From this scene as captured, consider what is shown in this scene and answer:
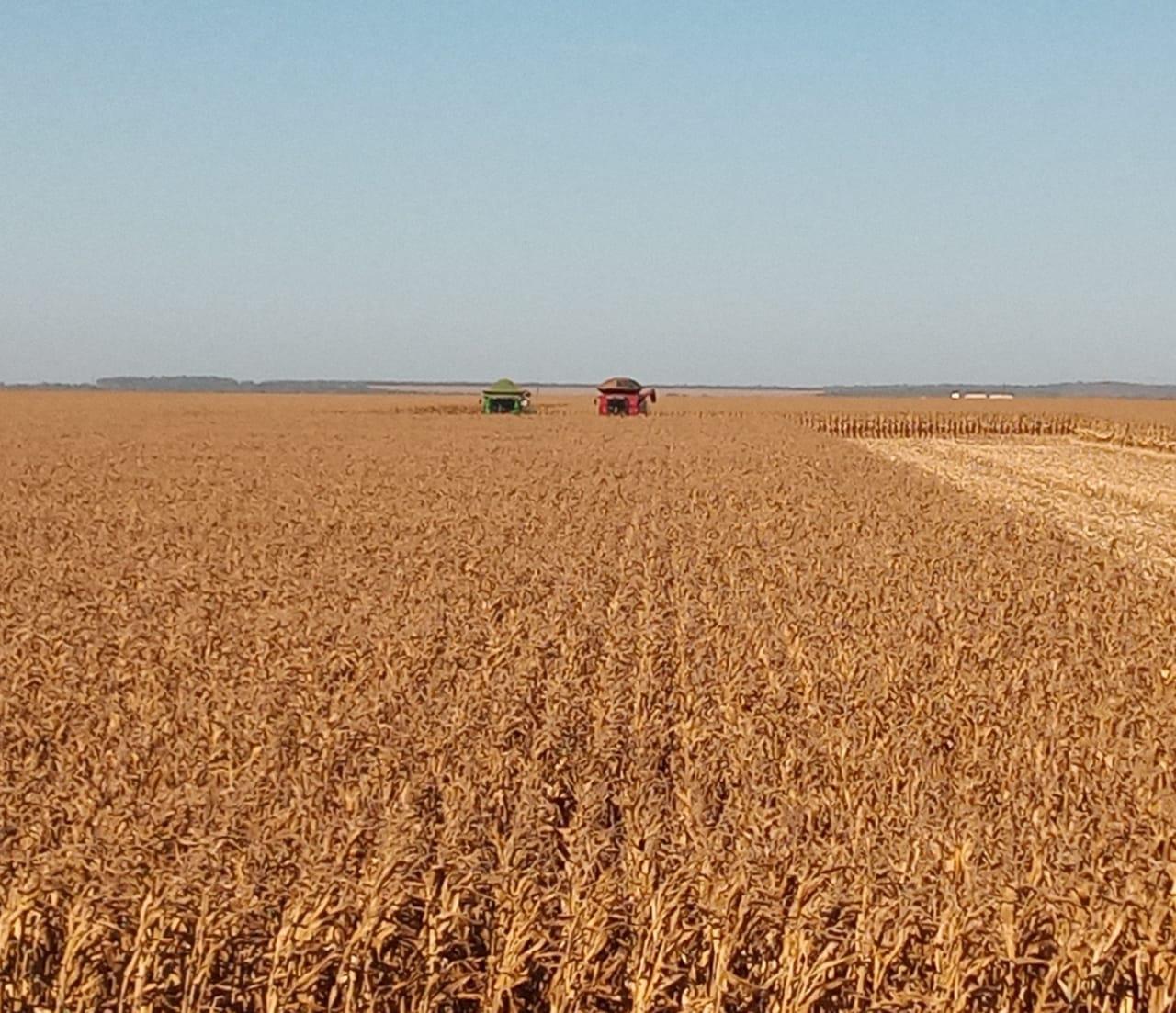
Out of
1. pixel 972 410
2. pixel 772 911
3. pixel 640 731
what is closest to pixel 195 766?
pixel 640 731

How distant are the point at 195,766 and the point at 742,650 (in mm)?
4114

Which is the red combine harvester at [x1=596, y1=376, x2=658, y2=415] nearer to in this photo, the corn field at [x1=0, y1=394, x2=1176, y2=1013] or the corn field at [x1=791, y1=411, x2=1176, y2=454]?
the corn field at [x1=791, y1=411, x2=1176, y2=454]

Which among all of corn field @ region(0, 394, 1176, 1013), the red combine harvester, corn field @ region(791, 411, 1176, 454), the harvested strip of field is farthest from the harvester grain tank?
corn field @ region(0, 394, 1176, 1013)

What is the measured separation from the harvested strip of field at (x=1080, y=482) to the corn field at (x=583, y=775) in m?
6.38

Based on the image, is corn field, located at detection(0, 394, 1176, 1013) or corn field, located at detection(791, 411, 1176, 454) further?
→ corn field, located at detection(791, 411, 1176, 454)

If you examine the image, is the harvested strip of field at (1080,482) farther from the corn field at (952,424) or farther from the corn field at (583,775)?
the corn field at (583,775)

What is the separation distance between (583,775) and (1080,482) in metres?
27.0

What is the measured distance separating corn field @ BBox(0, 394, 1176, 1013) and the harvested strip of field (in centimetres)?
638

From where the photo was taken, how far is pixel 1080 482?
31.2m

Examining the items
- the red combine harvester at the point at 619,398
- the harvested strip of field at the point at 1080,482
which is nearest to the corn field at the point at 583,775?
the harvested strip of field at the point at 1080,482

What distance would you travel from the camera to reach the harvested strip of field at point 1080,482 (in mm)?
20875

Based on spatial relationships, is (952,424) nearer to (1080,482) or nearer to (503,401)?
(503,401)

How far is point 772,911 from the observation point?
15.0 feet

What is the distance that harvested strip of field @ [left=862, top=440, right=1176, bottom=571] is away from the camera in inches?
822
